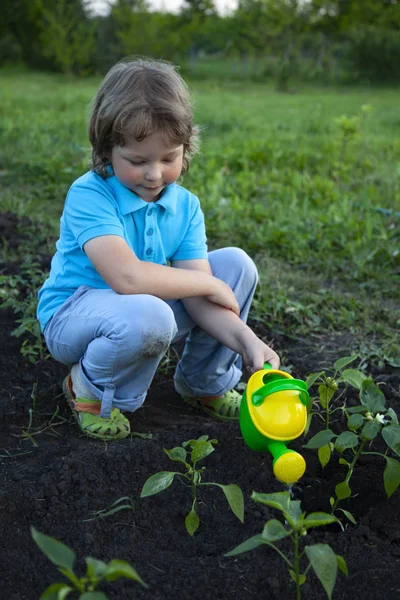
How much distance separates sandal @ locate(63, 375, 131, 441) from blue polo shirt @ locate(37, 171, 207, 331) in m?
0.30

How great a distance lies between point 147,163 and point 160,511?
982mm

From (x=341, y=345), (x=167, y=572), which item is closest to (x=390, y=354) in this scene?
(x=341, y=345)

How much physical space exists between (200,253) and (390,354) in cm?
93

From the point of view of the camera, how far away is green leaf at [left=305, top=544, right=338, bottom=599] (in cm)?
126

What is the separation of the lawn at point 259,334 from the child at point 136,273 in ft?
0.53

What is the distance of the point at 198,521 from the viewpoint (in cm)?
177

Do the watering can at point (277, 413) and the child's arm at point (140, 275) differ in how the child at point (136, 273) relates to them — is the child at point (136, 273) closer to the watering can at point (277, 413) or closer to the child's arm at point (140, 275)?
the child's arm at point (140, 275)

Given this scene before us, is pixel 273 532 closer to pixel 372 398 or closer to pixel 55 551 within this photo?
pixel 55 551

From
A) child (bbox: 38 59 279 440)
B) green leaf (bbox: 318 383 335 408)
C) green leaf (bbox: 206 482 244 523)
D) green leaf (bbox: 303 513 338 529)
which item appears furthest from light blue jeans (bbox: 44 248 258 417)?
green leaf (bbox: 303 513 338 529)

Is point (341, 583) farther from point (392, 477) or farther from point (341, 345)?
point (341, 345)

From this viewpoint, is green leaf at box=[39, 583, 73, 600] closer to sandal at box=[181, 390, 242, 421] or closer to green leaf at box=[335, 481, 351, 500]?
green leaf at box=[335, 481, 351, 500]

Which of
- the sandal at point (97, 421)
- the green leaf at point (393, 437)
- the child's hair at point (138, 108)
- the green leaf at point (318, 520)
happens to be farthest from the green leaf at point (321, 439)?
the child's hair at point (138, 108)

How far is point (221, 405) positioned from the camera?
8.34ft

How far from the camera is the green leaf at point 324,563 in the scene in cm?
126
